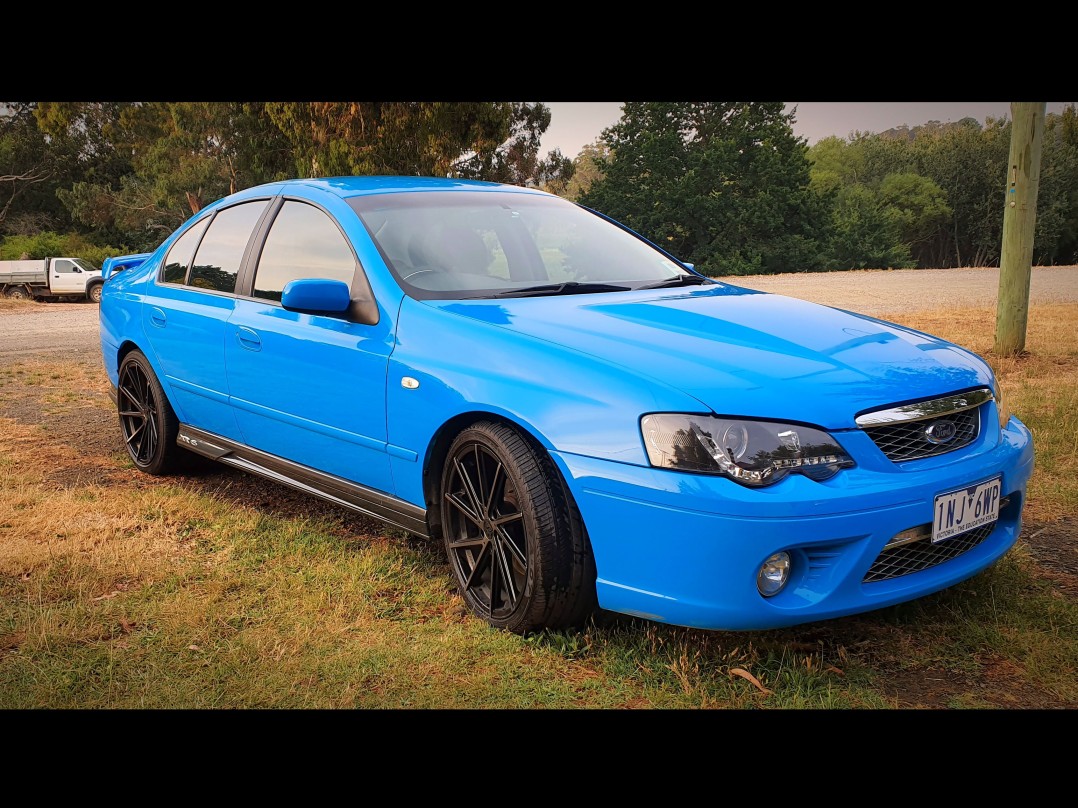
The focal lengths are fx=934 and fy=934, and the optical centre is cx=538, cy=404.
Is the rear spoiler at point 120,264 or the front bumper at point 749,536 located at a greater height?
the rear spoiler at point 120,264

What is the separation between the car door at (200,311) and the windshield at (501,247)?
919mm

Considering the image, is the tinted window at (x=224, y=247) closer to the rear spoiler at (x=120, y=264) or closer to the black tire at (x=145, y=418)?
the black tire at (x=145, y=418)

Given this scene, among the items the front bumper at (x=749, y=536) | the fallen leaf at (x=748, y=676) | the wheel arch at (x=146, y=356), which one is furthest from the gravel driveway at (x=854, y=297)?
the fallen leaf at (x=748, y=676)

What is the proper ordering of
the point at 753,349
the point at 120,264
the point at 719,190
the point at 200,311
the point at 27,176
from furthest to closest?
the point at 27,176 → the point at 719,190 → the point at 120,264 → the point at 200,311 → the point at 753,349

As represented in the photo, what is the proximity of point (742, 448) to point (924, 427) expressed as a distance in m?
0.67

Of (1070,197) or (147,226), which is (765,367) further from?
(1070,197)

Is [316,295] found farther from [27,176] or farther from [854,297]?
[27,176]

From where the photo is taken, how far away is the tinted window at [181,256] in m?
4.94

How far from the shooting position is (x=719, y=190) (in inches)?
1547

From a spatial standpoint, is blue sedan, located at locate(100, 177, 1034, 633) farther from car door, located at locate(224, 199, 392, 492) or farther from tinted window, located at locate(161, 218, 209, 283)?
tinted window, located at locate(161, 218, 209, 283)

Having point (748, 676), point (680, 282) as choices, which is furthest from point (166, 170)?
point (748, 676)

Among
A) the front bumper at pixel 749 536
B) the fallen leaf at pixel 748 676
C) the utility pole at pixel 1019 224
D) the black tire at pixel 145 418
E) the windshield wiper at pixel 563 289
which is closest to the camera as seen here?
the front bumper at pixel 749 536

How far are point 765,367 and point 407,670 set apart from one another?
146cm
